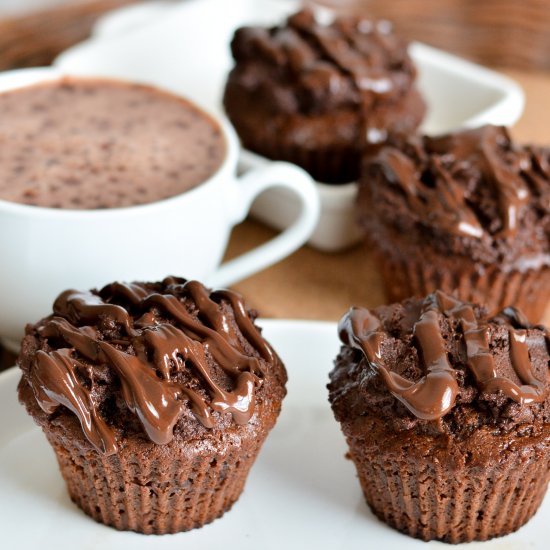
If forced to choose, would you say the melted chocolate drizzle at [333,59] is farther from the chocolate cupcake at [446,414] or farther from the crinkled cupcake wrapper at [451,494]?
the crinkled cupcake wrapper at [451,494]

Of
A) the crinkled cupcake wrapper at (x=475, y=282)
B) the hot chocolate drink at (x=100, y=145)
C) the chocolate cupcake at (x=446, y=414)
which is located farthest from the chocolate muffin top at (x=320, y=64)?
the chocolate cupcake at (x=446, y=414)

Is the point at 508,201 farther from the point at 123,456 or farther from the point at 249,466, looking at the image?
the point at 123,456

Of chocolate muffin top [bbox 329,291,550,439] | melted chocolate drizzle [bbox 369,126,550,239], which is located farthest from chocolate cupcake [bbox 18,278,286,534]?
melted chocolate drizzle [bbox 369,126,550,239]

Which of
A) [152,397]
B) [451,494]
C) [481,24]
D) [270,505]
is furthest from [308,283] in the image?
[481,24]

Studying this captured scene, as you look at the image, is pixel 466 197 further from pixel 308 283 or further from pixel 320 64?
pixel 320 64

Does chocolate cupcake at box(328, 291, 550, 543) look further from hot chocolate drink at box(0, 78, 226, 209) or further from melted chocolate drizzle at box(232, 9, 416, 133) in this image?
melted chocolate drizzle at box(232, 9, 416, 133)

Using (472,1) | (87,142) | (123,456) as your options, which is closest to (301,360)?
(123,456)
